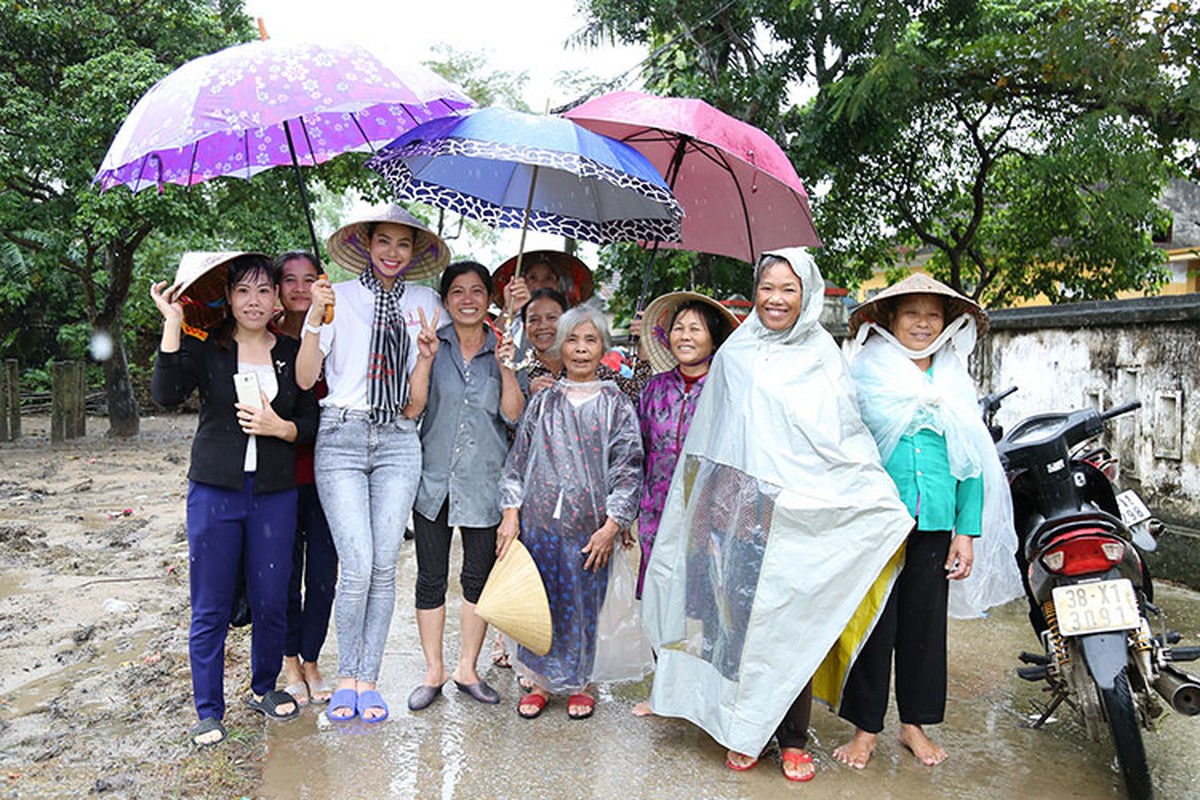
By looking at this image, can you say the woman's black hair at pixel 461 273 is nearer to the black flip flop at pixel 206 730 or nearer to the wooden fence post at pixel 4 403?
the black flip flop at pixel 206 730

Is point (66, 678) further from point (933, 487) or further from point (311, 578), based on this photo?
point (933, 487)

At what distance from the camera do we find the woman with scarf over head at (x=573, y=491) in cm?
343

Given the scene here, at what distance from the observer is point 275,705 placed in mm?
3449

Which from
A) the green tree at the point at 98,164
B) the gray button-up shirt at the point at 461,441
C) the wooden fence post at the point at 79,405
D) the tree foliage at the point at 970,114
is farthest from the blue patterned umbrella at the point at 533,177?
the wooden fence post at the point at 79,405

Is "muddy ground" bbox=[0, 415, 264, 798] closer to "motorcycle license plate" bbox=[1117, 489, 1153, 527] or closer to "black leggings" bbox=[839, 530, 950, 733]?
"black leggings" bbox=[839, 530, 950, 733]

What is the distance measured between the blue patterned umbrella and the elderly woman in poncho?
3.38 ft

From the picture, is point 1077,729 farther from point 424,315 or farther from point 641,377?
point 424,315

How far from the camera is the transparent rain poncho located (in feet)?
11.3

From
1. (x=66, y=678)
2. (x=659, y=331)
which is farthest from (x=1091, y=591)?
(x=66, y=678)

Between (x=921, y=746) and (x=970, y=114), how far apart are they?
27.5 ft

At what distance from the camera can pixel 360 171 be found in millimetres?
11664

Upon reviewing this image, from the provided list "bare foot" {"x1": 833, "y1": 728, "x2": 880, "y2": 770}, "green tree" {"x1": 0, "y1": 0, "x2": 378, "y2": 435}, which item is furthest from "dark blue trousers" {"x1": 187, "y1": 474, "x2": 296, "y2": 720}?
"green tree" {"x1": 0, "y1": 0, "x2": 378, "y2": 435}

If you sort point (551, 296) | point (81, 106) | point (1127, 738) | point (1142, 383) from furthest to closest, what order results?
point (81, 106) < point (1142, 383) < point (551, 296) < point (1127, 738)

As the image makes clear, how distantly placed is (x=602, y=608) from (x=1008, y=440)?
1.68m
